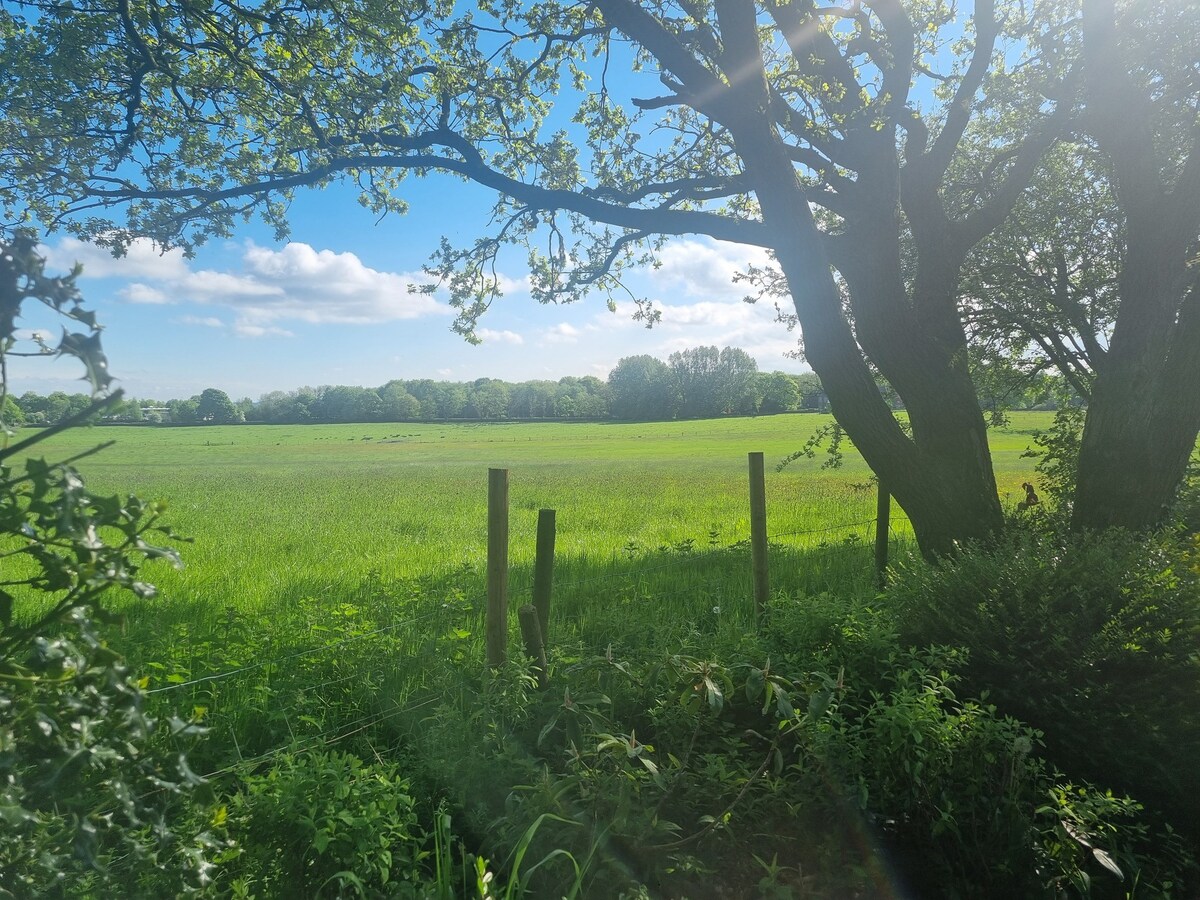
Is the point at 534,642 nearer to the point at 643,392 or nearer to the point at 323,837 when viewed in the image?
the point at 323,837

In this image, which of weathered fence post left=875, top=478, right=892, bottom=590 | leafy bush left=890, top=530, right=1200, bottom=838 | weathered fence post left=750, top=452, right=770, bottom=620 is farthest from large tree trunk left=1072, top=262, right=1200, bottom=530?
weathered fence post left=750, top=452, right=770, bottom=620

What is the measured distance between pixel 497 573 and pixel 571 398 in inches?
3138

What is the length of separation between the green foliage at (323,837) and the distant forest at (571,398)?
6106 centimetres

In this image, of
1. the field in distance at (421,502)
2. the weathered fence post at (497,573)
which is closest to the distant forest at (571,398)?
the field in distance at (421,502)

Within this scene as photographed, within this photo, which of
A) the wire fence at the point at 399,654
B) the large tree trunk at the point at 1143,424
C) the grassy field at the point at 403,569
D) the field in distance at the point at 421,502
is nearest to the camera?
the wire fence at the point at 399,654

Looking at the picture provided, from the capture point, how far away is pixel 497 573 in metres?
4.05

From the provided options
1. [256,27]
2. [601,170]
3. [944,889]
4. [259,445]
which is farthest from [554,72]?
[259,445]

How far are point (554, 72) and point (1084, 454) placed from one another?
8004 mm

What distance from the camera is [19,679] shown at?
1448mm

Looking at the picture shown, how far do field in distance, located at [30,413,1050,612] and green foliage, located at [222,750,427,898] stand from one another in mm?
1436

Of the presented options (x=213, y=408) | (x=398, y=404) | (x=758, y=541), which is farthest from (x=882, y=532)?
(x=398, y=404)

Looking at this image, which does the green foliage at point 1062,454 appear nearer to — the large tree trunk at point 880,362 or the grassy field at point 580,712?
the large tree trunk at point 880,362

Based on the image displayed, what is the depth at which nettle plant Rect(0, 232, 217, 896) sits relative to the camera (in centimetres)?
142

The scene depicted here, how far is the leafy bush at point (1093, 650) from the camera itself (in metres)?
3.56
